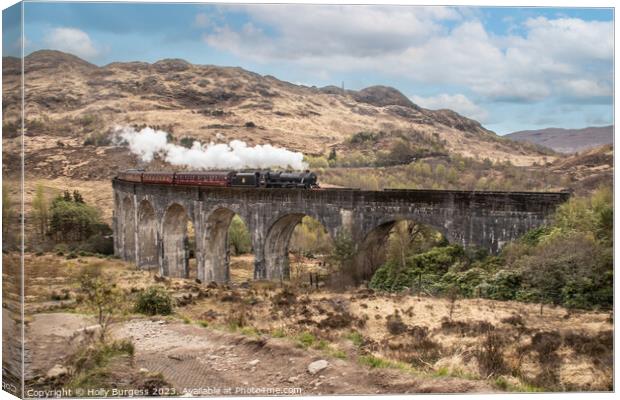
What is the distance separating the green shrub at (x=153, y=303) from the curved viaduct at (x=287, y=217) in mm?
7839

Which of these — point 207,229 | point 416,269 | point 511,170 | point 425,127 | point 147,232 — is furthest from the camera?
point 425,127

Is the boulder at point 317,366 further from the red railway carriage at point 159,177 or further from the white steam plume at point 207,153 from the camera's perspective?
the white steam plume at point 207,153

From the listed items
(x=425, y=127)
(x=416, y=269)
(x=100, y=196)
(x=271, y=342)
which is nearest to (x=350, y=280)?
(x=416, y=269)

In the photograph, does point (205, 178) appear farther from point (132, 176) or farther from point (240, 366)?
point (240, 366)

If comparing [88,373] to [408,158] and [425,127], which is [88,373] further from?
[425,127]

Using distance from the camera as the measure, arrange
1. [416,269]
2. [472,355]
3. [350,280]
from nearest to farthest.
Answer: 1. [472,355]
2. [416,269]
3. [350,280]

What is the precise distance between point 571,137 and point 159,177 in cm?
2629

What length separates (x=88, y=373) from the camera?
11.2 metres

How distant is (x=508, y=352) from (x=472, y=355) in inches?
30.9

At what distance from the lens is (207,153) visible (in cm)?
6825

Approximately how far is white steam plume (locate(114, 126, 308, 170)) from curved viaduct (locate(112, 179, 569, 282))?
62.5 feet

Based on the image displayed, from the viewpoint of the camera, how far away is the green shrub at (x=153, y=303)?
18.0 m

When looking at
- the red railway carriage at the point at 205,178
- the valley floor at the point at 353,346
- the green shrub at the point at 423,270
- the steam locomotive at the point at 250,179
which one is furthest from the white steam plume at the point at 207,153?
the valley floor at the point at 353,346

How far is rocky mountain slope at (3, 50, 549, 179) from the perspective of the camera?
238 ft
